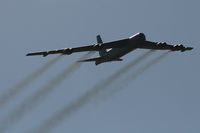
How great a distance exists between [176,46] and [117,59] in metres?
13.3

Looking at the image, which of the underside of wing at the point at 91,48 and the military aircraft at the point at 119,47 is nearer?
the underside of wing at the point at 91,48

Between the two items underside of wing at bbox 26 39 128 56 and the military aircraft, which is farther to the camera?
the military aircraft

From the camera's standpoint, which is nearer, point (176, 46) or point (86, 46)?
point (86, 46)

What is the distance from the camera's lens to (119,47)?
107812 mm

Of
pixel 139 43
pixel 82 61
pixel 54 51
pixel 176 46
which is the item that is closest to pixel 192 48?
pixel 176 46

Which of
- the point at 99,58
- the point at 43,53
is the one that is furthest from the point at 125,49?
the point at 43,53

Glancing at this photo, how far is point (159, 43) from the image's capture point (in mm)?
111750

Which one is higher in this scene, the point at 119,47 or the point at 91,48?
the point at 91,48

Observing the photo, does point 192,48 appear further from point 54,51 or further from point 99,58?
point 54,51

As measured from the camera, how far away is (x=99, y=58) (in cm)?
11531

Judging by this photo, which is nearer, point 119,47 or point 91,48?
point 91,48

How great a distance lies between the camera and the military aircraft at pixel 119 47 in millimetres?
103062

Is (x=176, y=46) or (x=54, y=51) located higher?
(x=54, y=51)

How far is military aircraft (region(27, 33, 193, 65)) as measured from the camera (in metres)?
103
